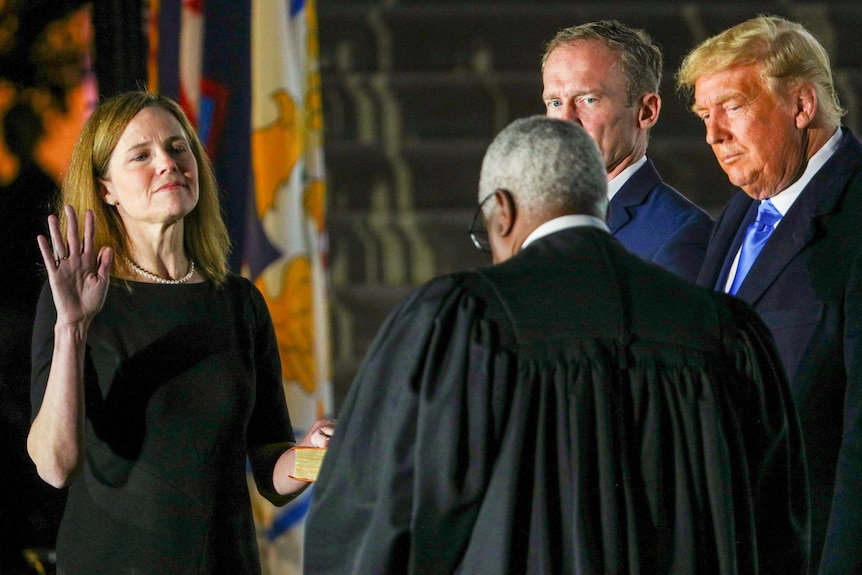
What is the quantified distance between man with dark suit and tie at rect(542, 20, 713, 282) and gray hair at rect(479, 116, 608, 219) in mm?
844

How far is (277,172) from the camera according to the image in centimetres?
367

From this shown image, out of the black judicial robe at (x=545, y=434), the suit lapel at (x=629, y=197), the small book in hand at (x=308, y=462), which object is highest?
the suit lapel at (x=629, y=197)

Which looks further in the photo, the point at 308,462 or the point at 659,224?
the point at 659,224

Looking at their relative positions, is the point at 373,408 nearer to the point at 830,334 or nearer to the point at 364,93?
the point at 830,334

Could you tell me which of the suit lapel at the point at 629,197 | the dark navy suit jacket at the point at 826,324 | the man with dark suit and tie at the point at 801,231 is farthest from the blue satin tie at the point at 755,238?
the suit lapel at the point at 629,197

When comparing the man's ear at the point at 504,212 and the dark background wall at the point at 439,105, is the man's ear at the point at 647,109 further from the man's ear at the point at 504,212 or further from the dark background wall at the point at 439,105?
the dark background wall at the point at 439,105

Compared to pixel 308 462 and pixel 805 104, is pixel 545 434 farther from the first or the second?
pixel 805 104

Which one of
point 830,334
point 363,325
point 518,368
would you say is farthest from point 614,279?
point 363,325

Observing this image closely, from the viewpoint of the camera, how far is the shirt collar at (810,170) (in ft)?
6.73

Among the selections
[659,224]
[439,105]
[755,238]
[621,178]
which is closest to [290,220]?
[439,105]

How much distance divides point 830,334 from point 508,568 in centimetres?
75

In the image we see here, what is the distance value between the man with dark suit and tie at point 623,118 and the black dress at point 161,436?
0.82m

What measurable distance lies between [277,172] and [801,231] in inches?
80.0

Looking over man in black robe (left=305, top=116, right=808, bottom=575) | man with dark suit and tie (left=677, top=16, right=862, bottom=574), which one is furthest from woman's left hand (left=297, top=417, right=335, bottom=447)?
man with dark suit and tie (left=677, top=16, right=862, bottom=574)
